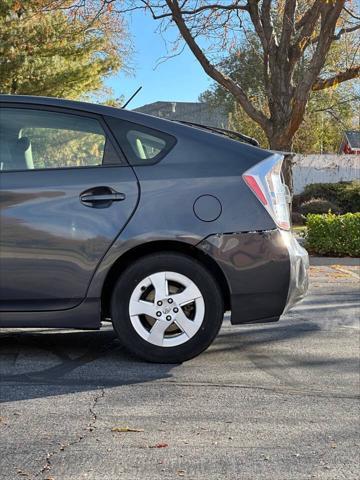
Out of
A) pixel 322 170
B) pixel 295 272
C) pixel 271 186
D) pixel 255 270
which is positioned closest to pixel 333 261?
pixel 295 272

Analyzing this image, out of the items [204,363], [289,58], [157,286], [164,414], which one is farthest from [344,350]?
[289,58]

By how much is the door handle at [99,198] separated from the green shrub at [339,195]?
17916mm

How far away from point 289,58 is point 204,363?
377 inches

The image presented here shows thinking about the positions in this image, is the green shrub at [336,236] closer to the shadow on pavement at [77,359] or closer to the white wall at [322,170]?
the shadow on pavement at [77,359]

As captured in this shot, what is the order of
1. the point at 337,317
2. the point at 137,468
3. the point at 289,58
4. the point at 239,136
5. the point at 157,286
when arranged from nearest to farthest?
the point at 137,468
the point at 157,286
the point at 239,136
the point at 337,317
the point at 289,58

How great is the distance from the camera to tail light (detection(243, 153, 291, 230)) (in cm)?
431

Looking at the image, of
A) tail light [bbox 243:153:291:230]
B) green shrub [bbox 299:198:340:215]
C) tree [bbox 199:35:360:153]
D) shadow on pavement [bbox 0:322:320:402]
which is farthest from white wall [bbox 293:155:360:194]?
tail light [bbox 243:153:291:230]

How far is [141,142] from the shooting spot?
444 cm

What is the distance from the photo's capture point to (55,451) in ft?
9.52

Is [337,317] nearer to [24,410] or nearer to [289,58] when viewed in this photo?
[24,410]

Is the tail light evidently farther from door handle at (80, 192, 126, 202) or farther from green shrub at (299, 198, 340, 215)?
green shrub at (299, 198, 340, 215)

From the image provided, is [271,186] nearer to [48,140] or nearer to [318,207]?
[48,140]

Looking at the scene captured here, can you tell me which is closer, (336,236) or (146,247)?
(146,247)

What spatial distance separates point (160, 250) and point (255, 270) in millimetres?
644
